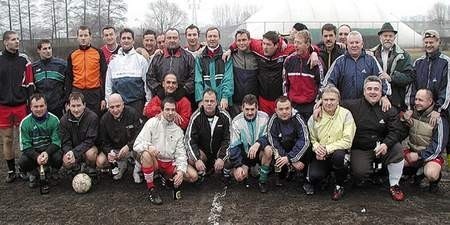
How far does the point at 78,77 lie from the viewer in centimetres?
653

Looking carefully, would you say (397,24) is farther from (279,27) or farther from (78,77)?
(78,77)

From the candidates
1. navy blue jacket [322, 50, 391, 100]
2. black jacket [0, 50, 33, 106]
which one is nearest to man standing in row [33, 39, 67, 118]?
black jacket [0, 50, 33, 106]

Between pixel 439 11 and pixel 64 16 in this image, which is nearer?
pixel 64 16

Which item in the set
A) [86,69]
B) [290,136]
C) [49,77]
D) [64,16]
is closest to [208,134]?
[290,136]

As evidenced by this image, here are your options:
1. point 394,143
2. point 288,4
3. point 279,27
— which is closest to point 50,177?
point 394,143

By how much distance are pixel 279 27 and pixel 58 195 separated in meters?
43.4

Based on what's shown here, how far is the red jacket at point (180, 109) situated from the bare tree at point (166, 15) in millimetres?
63400

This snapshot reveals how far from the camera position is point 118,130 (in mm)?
6023

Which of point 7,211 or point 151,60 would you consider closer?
point 7,211

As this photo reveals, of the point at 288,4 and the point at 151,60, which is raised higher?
the point at 288,4

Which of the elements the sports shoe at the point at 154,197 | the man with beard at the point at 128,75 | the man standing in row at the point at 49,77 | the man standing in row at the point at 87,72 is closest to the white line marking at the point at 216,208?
the sports shoe at the point at 154,197

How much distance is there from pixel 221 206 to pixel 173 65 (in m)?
2.22

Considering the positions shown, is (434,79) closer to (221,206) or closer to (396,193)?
(396,193)

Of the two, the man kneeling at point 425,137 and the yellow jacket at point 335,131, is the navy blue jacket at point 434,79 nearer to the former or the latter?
the man kneeling at point 425,137
